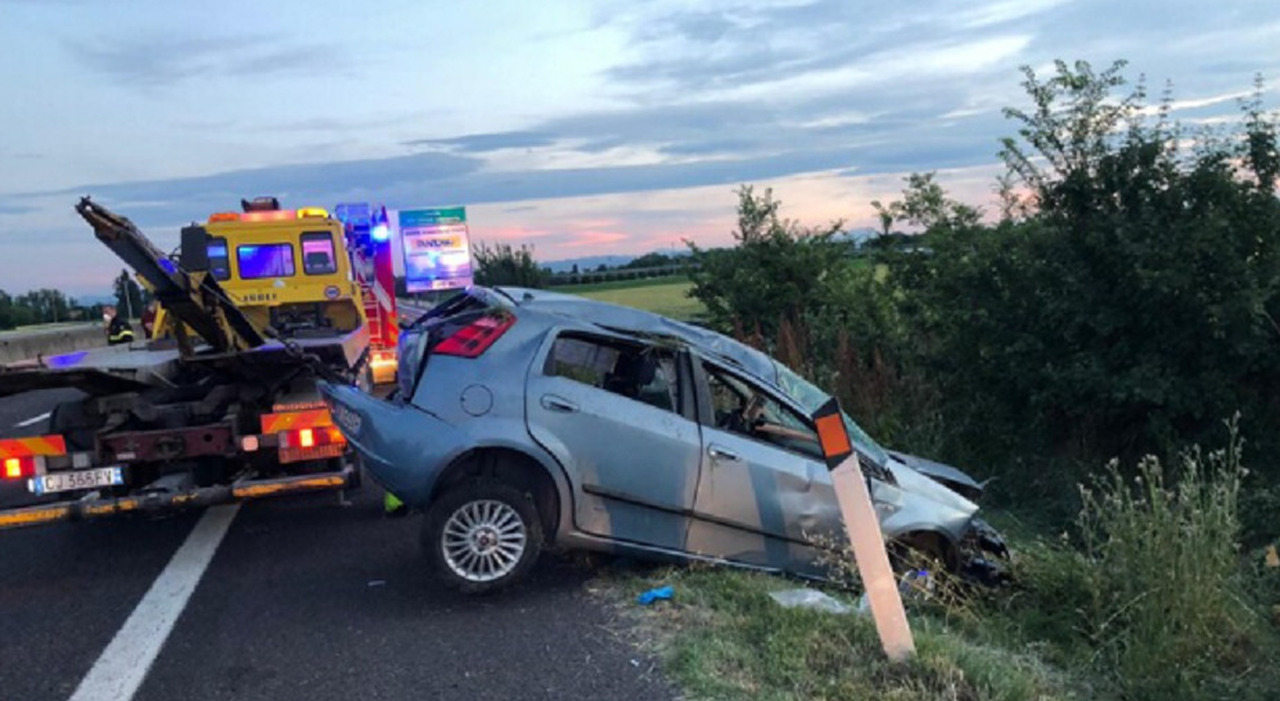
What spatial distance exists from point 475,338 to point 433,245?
2499 cm

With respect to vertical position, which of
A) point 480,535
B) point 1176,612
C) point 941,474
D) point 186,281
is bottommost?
point 1176,612

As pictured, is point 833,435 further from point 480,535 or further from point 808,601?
point 480,535

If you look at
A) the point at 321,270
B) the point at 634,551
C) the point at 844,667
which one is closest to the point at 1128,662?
the point at 844,667

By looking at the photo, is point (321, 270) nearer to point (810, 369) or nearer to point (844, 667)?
point (810, 369)

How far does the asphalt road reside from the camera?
4.57m

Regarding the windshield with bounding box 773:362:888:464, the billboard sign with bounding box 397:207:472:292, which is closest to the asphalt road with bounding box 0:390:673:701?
the windshield with bounding box 773:362:888:464

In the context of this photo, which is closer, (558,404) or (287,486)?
(558,404)

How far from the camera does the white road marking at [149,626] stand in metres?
4.61

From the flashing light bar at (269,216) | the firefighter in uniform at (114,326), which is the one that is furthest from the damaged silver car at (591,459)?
the firefighter in uniform at (114,326)

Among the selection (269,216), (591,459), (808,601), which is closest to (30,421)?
(269,216)

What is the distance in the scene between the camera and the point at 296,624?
5.43m

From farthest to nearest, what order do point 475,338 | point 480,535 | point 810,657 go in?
point 475,338, point 480,535, point 810,657

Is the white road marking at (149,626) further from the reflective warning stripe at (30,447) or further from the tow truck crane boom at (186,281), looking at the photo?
the tow truck crane boom at (186,281)

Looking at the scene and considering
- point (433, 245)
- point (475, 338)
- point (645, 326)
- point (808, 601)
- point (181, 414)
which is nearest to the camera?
point (808, 601)
